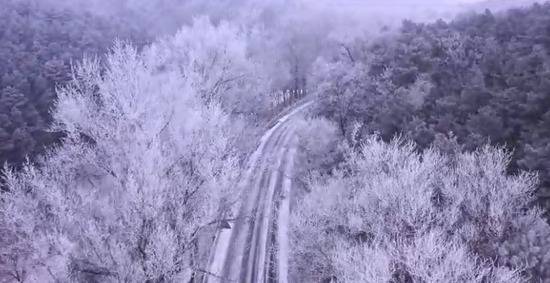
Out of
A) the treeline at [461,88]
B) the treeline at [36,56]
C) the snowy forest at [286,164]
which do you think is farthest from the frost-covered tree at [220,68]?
the treeline at [36,56]

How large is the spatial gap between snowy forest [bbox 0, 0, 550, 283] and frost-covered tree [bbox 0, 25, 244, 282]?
0.15m

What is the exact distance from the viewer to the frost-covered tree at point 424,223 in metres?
15.4

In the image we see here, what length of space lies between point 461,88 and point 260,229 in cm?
1764

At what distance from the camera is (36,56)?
4691 cm

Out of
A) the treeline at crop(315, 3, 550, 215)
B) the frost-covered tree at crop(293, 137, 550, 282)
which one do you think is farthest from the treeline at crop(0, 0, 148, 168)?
the treeline at crop(315, 3, 550, 215)

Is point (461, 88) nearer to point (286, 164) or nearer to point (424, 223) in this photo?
point (424, 223)

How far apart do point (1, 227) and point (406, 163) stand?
24478mm

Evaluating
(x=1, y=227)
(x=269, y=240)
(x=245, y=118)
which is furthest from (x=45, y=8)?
(x=269, y=240)

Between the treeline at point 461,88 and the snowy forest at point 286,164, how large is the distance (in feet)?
0.46

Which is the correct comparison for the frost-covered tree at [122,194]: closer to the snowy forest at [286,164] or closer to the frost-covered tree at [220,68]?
the snowy forest at [286,164]

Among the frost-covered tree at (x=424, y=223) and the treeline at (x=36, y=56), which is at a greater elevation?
the treeline at (x=36, y=56)

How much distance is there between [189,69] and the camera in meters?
40.8

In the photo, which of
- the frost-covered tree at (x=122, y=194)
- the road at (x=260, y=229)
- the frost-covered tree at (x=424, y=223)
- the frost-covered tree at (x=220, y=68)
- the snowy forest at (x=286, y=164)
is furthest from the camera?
the frost-covered tree at (x=220, y=68)

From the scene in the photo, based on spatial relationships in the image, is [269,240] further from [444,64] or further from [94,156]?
[444,64]
